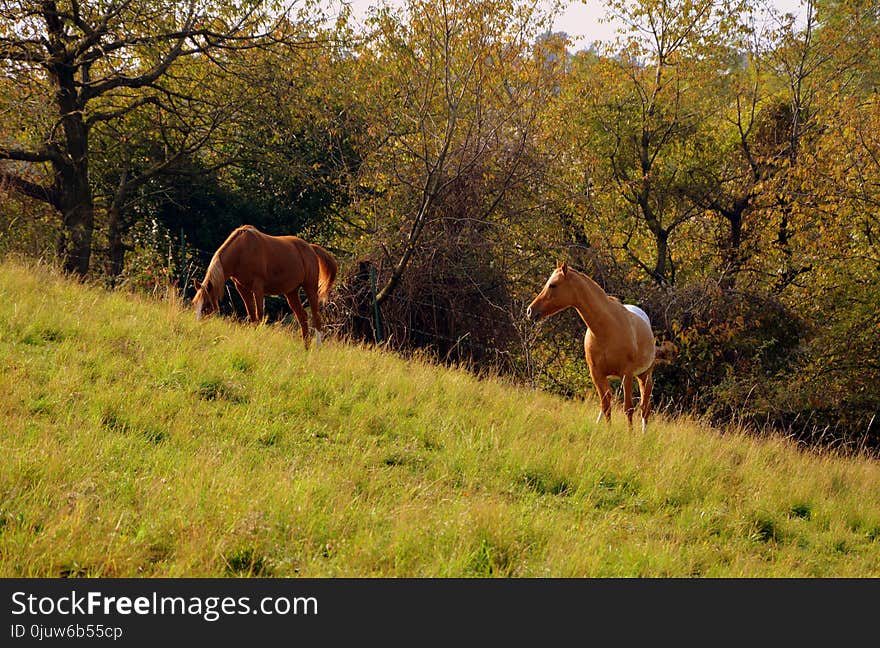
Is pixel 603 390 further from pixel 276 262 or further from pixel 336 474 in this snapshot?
pixel 276 262

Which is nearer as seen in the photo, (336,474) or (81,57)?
(336,474)

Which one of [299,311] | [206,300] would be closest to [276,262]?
[299,311]

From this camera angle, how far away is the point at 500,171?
50.8 ft

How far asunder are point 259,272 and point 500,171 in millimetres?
6691

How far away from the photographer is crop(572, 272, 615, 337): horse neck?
822cm

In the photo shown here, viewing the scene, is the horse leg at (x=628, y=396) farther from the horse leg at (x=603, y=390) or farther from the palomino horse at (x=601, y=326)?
the horse leg at (x=603, y=390)

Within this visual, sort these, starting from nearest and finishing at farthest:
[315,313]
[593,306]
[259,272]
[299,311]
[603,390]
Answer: [593,306]
[603,390]
[259,272]
[315,313]
[299,311]

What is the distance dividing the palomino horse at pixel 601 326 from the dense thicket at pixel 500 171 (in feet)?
15.7

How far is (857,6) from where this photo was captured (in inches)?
757

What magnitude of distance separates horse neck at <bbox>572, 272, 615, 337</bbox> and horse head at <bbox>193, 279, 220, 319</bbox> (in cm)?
435

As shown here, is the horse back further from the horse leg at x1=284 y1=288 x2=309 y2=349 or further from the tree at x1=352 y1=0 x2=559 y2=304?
the tree at x1=352 y1=0 x2=559 y2=304
